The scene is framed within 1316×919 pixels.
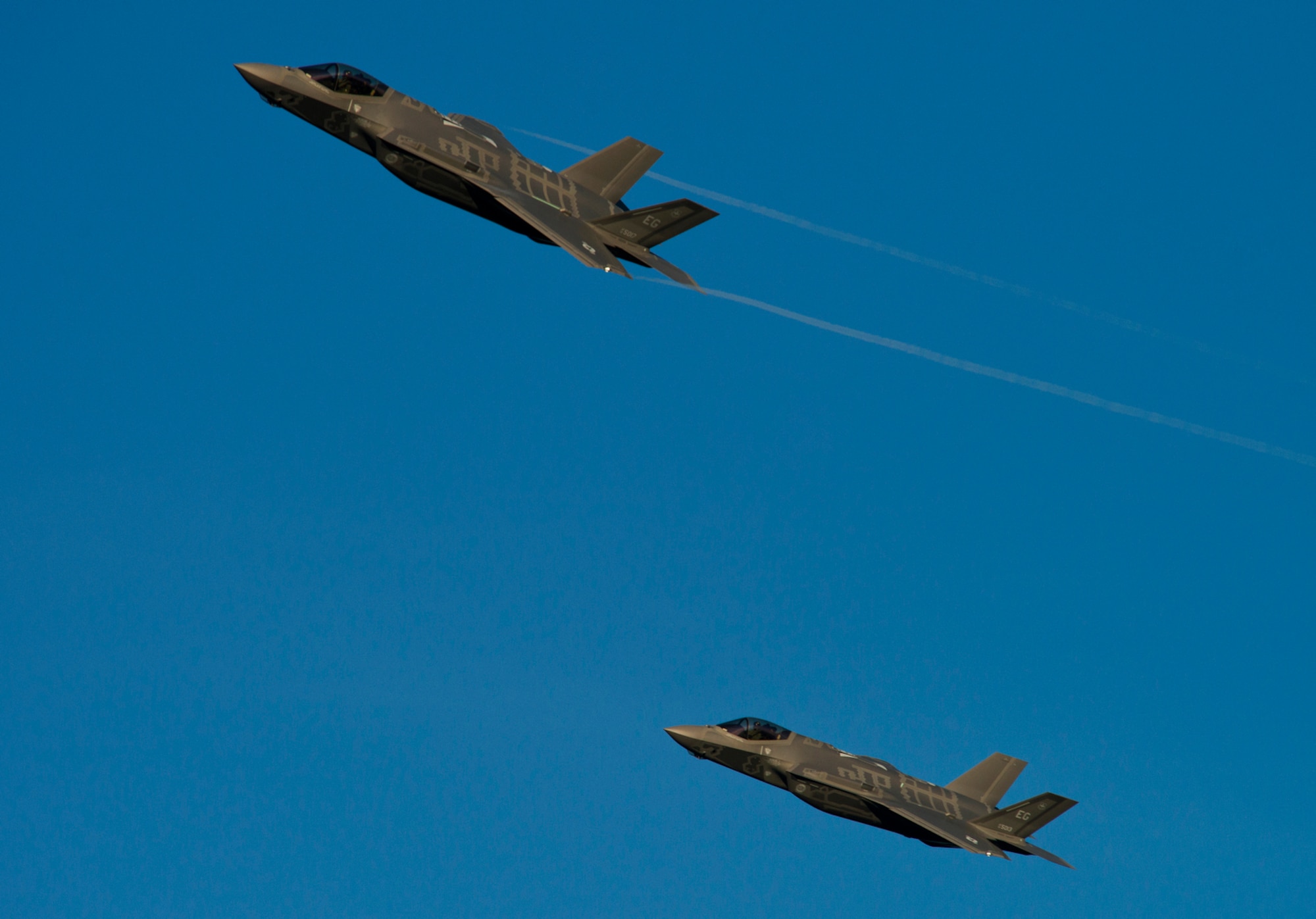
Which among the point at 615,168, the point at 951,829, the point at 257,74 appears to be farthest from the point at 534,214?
the point at 951,829

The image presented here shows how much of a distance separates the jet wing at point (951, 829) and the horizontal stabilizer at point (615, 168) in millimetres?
29370

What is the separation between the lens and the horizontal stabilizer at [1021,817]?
284 ft

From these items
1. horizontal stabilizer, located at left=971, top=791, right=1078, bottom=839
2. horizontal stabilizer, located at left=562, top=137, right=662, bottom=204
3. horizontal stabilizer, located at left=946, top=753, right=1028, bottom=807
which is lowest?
horizontal stabilizer, located at left=971, top=791, right=1078, bottom=839

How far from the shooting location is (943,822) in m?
83.9

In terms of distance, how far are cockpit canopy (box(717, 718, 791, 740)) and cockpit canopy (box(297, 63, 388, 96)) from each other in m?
31.7

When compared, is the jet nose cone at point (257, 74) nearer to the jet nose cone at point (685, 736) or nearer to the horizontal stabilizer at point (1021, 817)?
the jet nose cone at point (685, 736)

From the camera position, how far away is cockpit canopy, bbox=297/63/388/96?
70.2m

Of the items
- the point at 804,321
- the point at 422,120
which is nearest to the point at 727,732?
the point at 804,321

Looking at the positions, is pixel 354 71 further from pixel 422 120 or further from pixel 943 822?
pixel 943 822

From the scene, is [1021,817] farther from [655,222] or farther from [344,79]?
[344,79]

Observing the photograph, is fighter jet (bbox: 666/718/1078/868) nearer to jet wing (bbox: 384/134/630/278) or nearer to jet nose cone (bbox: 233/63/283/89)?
jet wing (bbox: 384/134/630/278)

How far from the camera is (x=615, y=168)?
249 feet

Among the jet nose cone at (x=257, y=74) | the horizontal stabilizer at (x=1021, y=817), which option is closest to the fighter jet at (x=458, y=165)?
the jet nose cone at (x=257, y=74)

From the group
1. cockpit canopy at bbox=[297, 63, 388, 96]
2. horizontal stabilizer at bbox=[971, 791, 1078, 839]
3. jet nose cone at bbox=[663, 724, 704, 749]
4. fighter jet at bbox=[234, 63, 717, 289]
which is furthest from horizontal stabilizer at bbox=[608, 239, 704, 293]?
horizontal stabilizer at bbox=[971, 791, 1078, 839]
